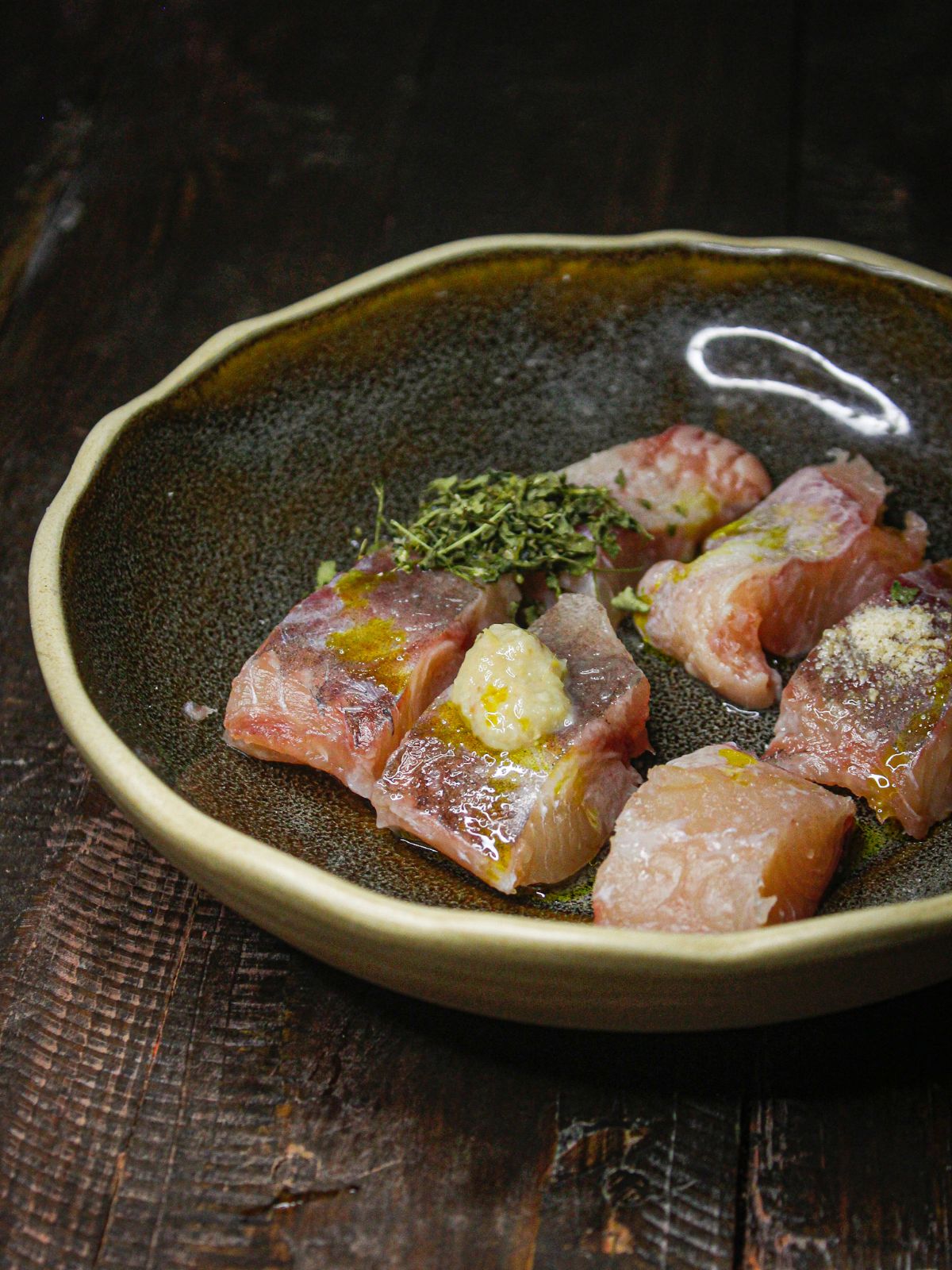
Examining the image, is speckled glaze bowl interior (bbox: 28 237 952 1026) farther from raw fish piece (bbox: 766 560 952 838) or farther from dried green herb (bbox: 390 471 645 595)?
dried green herb (bbox: 390 471 645 595)

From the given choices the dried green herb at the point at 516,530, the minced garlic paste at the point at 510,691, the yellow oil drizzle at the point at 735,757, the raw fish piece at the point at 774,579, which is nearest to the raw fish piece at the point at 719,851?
the yellow oil drizzle at the point at 735,757

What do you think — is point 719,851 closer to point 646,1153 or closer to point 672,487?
point 646,1153

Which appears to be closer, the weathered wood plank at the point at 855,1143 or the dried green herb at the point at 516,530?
the weathered wood plank at the point at 855,1143

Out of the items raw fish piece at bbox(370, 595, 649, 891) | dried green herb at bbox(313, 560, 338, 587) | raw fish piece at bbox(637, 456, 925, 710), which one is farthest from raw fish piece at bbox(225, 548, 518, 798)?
raw fish piece at bbox(637, 456, 925, 710)

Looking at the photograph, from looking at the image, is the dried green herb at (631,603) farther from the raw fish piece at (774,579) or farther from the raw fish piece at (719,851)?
the raw fish piece at (719,851)

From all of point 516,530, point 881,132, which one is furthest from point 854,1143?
point 881,132
